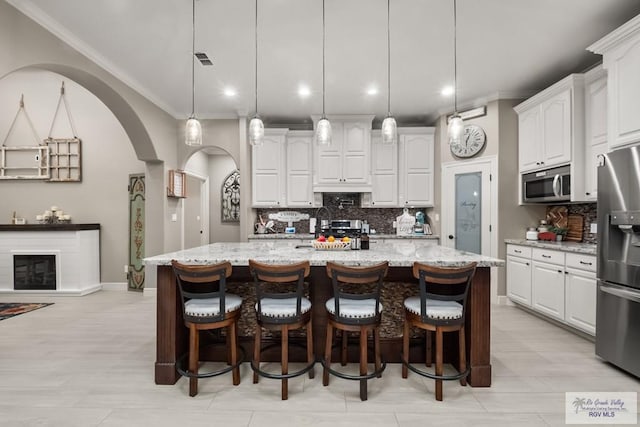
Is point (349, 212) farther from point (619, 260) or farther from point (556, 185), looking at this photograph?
point (619, 260)

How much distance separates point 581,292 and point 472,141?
7.79 feet

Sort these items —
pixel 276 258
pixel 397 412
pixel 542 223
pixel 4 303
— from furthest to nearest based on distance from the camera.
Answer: pixel 4 303, pixel 542 223, pixel 276 258, pixel 397 412

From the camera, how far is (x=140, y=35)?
3.00 metres

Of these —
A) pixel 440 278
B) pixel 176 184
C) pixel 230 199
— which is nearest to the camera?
pixel 440 278

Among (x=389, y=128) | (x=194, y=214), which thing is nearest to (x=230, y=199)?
(x=194, y=214)

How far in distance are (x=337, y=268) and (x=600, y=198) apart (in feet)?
7.54

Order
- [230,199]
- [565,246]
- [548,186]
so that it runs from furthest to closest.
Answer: [230,199]
[548,186]
[565,246]

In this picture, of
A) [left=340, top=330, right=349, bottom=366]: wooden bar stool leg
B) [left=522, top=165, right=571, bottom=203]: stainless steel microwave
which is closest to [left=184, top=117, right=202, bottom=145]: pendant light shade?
[left=340, top=330, right=349, bottom=366]: wooden bar stool leg

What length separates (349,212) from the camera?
5590 mm

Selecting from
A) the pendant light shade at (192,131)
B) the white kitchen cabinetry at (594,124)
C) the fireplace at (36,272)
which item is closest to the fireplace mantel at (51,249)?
the fireplace at (36,272)

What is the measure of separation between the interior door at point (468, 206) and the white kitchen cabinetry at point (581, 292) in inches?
49.4

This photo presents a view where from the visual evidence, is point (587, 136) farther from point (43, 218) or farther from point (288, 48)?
point (43, 218)

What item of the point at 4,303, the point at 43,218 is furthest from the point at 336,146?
the point at 4,303

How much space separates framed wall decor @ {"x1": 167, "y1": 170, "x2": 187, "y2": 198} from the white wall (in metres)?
0.64
